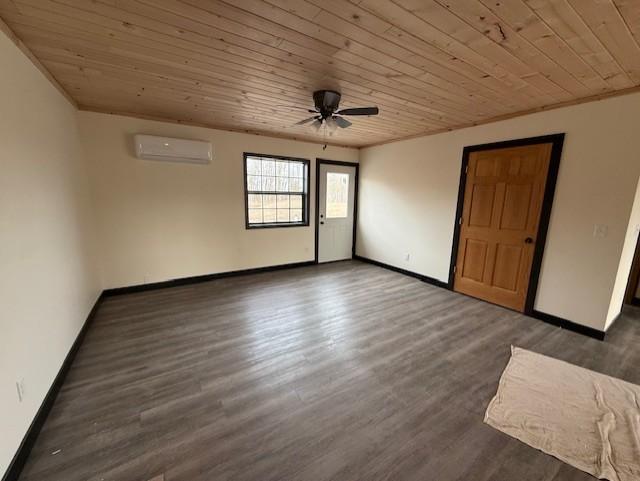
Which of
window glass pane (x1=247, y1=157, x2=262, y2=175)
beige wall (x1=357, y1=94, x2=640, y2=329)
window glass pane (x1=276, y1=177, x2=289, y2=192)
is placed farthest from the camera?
window glass pane (x1=276, y1=177, x2=289, y2=192)

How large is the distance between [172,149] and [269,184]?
1.61 m

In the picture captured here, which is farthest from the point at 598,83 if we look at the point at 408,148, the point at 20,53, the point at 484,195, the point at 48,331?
the point at 48,331

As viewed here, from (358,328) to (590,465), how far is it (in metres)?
1.84

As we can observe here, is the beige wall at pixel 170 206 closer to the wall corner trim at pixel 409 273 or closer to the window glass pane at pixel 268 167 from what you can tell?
Answer: the window glass pane at pixel 268 167

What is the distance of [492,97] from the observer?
9.12 feet

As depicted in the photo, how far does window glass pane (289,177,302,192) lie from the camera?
5.10m

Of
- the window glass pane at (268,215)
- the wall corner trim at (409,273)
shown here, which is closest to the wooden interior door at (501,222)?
the wall corner trim at (409,273)

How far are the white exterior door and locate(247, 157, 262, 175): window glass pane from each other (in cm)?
120

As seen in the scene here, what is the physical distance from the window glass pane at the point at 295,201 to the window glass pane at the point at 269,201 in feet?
1.12

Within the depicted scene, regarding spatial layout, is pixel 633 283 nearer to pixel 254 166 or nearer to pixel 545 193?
pixel 545 193

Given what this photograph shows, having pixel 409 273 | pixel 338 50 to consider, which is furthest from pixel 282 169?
pixel 338 50

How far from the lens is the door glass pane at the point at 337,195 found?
18.1 feet

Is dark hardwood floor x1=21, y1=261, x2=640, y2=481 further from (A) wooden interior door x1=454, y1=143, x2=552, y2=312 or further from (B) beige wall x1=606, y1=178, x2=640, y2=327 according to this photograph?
(A) wooden interior door x1=454, y1=143, x2=552, y2=312

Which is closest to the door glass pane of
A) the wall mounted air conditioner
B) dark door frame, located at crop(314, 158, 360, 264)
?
dark door frame, located at crop(314, 158, 360, 264)
